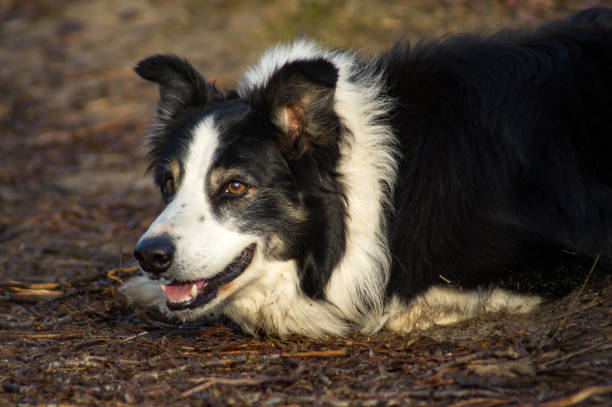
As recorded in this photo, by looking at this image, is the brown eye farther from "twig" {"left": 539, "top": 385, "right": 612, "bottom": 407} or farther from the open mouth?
"twig" {"left": 539, "top": 385, "right": 612, "bottom": 407}

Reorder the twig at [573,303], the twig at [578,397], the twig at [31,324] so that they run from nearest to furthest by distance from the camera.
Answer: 1. the twig at [578,397]
2. the twig at [573,303]
3. the twig at [31,324]

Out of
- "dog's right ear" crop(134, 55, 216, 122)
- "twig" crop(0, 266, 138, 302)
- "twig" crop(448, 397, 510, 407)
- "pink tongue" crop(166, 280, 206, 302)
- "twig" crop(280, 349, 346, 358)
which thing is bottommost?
"twig" crop(0, 266, 138, 302)

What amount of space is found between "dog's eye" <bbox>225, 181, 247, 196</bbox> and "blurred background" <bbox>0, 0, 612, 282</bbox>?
1.42 m

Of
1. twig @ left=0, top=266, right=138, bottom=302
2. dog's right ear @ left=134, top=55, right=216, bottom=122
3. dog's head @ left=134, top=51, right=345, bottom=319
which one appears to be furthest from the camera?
twig @ left=0, top=266, right=138, bottom=302

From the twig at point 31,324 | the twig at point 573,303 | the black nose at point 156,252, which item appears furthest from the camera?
the twig at point 31,324

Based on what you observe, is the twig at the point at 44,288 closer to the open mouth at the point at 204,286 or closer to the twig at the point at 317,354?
the open mouth at the point at 204,286

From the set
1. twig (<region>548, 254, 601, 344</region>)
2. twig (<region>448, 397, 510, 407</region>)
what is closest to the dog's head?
twig (<region>548, 254, 601, 344</region>)

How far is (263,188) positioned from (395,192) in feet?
2.53

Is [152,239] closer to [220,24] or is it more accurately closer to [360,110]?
[360,110]

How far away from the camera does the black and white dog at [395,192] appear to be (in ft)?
13.2

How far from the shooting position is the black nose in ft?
12.3

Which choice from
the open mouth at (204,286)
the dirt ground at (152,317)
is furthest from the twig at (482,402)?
the open mouth at (204,286)

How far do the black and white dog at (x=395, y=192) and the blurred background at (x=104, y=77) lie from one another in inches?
38.1

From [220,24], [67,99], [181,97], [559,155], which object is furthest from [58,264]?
[220,24]
